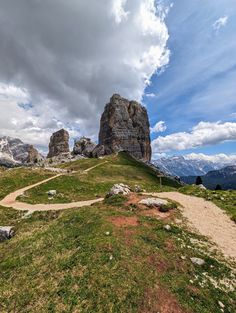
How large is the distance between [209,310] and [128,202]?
21.8 metres

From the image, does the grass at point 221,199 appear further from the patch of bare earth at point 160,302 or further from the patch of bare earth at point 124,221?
the patch of bare earth at point 160,302

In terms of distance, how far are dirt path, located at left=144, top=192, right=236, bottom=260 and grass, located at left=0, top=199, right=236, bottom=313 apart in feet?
7.60

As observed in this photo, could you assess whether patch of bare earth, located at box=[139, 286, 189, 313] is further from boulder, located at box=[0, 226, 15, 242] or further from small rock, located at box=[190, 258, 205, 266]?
boulder, located at box=[0, 226, 15, 242]

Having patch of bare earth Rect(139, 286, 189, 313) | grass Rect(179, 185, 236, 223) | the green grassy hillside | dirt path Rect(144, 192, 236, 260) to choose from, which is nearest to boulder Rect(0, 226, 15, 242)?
the green grassy hillside

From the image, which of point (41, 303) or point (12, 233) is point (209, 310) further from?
point (12, 233)

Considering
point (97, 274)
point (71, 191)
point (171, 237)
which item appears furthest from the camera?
point (71, 191)

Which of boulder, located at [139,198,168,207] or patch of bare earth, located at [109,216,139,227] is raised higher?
boulder, located at [139,198,168,207]

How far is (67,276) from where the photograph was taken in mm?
19625

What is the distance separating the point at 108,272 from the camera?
63.7ft

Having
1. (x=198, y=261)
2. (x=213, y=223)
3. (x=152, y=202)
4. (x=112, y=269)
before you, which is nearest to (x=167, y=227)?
(x=198, y=261)

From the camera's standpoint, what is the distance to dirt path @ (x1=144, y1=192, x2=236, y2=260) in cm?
2581

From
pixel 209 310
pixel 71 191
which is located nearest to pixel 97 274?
pixel 209 310

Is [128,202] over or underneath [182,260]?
over

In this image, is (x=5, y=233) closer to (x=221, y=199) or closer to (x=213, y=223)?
(x=213, y=223)
